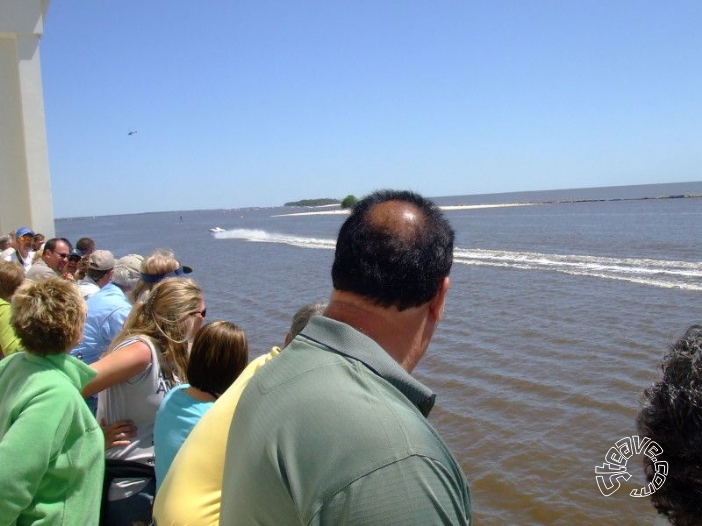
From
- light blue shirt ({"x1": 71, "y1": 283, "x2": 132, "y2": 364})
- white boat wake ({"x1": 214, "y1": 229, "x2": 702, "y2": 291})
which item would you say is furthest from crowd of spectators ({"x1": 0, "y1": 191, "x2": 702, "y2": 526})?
white boat wake ({"x1": 214, "y1": 229, "x2": 702, "y2": 291})

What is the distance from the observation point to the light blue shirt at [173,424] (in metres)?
2.89

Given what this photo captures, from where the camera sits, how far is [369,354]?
157cm

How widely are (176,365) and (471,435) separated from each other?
5.44 metres

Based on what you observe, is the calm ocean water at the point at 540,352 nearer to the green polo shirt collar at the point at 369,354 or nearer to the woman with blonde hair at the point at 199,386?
the green polo shirt collar at the point at 369,354

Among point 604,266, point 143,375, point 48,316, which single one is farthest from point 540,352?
point 604,266

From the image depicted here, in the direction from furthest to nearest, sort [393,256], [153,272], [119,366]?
1. [153,272]
2. [119,366]
3. [393,256]

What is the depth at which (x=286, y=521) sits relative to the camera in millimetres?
1407

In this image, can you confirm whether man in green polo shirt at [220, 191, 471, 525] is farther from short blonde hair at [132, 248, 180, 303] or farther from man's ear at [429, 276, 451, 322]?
short blonde hair at [132, 248, 180, 303]

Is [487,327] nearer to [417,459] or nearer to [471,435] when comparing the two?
[471,435]

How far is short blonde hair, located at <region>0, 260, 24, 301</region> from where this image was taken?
15.3ft

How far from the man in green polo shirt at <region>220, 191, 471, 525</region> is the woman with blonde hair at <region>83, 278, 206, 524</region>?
70.4 inches

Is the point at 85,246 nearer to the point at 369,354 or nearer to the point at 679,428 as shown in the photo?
the point at 369,354

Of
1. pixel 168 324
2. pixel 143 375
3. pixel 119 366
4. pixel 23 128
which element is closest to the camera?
pixel 119 366

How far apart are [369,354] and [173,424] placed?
171 centimetres
